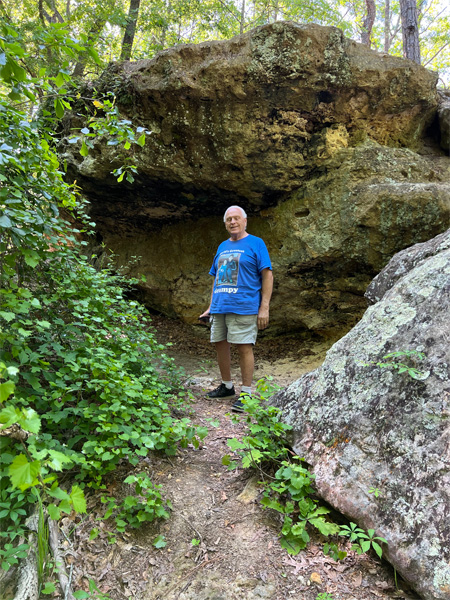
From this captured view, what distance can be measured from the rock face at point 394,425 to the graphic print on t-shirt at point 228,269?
54.3 inches

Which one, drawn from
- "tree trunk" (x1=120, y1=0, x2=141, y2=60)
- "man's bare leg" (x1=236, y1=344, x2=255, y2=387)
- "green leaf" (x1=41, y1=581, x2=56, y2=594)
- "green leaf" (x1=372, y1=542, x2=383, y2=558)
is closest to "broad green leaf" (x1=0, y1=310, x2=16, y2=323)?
"green leaf" (x1=41, y1=581, x2=56, y2=594)

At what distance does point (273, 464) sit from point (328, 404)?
51cm

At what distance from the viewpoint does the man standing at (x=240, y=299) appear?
3.46 m

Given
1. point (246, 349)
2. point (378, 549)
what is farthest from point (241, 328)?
point (378, 549)

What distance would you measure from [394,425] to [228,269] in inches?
84.1

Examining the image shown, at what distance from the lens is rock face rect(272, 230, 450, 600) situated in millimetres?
1560

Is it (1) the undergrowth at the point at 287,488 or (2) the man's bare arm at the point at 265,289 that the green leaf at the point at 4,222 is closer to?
(1) the undergrowth at the point at 287,488

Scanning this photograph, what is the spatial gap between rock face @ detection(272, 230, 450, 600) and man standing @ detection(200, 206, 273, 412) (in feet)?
3.35

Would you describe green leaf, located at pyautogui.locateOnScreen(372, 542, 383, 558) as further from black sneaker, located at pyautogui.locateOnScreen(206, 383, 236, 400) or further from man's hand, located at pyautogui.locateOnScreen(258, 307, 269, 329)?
black sneaker, located at pyautogui.locateOnScreen(206, 383, 236, 400)

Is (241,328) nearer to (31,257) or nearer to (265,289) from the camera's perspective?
(265,289)

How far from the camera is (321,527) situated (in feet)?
5.58

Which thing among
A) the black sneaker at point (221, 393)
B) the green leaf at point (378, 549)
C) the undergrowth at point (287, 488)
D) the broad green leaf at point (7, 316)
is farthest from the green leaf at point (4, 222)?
the black sneaker at point (221, 393)

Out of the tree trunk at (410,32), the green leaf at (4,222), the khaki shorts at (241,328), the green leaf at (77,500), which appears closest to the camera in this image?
the green leaf at (77,500)

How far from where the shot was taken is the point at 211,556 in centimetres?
176
